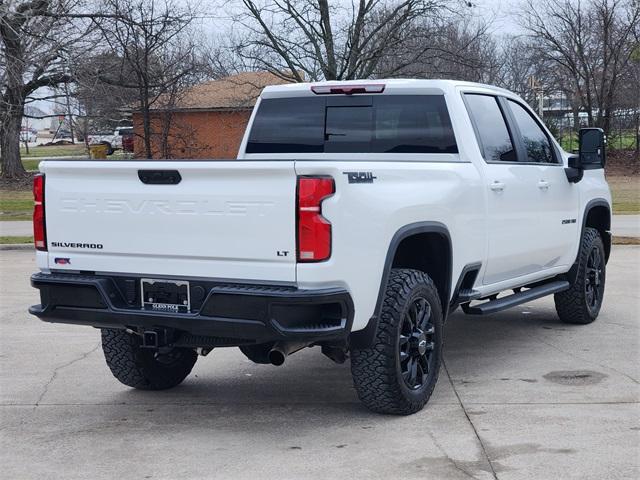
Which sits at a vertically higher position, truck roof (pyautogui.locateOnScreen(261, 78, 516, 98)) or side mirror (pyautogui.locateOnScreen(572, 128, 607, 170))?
truck roof (pyautogui.locateOnScreen(261, 78, 516, 98))

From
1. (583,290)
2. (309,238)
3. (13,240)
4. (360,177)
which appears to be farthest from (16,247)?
(309,238)

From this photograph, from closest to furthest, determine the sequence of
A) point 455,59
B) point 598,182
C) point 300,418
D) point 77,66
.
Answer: point 300,418 < point 598,182 < point 77,66 < point 455,59

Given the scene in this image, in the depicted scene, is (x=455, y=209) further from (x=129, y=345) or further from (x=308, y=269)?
(x=129, y=345)

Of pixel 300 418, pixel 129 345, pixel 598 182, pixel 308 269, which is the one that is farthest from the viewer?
pixel 598 182

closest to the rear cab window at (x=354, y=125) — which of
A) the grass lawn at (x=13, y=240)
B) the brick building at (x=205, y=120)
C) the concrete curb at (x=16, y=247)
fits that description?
the concrete curb at (x=16, y=247)

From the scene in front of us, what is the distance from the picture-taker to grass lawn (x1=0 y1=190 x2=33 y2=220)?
22.8 m

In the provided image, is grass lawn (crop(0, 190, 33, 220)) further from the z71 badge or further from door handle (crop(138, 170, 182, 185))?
the z71 badge

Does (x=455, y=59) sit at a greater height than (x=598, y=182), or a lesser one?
greater

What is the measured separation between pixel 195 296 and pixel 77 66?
74.1ft

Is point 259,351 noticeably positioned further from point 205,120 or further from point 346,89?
point 205,120

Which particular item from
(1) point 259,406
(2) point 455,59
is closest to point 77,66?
(2) point 455,59

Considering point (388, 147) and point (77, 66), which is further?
point (77, 66)

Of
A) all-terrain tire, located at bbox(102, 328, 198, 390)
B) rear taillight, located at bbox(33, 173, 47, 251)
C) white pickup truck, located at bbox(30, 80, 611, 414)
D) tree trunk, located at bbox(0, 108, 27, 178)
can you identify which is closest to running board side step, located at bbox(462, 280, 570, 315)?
white pickup truck, located at bbox(30, 80, 611, 414)

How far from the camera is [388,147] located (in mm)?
7199
